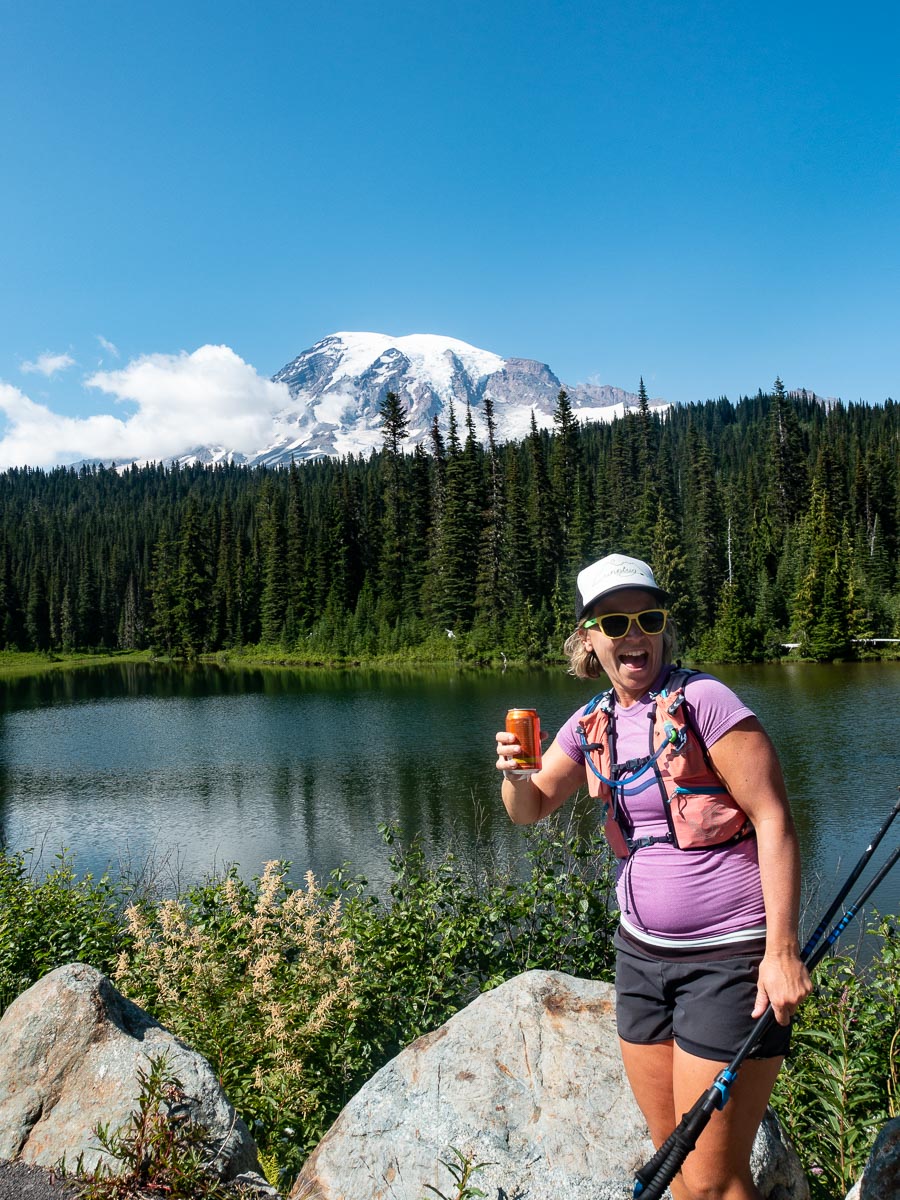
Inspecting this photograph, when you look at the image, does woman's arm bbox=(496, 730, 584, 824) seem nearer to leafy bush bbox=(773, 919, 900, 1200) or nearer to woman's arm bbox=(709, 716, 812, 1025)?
woman's arm bbox=(709, 716, 812, 1025)

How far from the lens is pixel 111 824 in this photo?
18.3m

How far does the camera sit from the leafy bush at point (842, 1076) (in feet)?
12.0

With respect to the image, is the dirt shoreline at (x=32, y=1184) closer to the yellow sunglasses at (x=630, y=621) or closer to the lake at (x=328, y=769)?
the yellow sunglasses at (x=630, y=621)

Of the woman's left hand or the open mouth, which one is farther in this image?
the open mouth

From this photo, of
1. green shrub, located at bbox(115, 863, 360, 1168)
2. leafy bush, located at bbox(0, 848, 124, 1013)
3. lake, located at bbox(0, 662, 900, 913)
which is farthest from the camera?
lake, located at bbox(0, 662, 900, 913)

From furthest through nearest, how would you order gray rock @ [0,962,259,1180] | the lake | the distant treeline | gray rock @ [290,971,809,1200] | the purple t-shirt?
the distant treeline < the lake < gray rock @ [0,962,259,1180] < gray rock @ [290,971,809,1200] < the purple t-shirt

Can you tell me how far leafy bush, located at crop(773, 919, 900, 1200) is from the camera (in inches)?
144

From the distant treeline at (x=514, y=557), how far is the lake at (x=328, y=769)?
1168cm

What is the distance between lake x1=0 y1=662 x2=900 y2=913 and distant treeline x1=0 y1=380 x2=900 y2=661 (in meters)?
11.7

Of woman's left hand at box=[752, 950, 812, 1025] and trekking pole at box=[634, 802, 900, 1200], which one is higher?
woman's left hand at box=[752, 950, 812, 1025]

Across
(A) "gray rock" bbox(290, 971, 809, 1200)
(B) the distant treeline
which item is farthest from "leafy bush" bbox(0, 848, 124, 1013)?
(B) the distant treeline

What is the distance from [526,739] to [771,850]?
912mm

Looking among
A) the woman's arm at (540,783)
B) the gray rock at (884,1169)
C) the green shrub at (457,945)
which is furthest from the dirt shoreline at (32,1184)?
the gray rock at (884,1169)

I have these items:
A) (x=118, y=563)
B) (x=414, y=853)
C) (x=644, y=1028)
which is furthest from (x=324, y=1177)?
(x=118, y=563)
